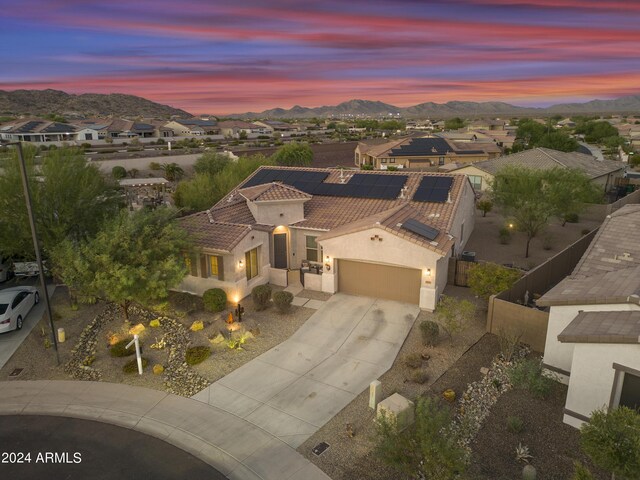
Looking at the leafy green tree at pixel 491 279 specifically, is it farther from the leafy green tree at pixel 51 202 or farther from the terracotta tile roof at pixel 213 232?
the leafy green tree at pixel 51 202

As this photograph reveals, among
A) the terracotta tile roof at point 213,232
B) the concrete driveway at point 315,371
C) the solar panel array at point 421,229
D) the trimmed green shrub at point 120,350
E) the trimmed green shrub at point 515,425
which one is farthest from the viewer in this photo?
the terracotta tile roof at point 213,232

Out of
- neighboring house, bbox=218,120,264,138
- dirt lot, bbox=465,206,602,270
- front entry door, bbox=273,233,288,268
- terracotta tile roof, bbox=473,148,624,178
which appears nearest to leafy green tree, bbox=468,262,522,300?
dirt lot, bbox=465,206,602,270

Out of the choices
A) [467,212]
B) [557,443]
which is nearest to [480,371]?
[557,443]

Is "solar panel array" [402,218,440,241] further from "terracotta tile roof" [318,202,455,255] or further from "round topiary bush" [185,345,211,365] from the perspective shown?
"round topiary bush" [185,345,211,365]

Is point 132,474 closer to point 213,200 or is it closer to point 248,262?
point 248,262

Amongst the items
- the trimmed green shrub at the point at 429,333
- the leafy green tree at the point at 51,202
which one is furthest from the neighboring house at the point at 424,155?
the trimmed green shrub at the point at 429,333

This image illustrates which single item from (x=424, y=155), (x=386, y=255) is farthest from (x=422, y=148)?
(x=386, y=255)
